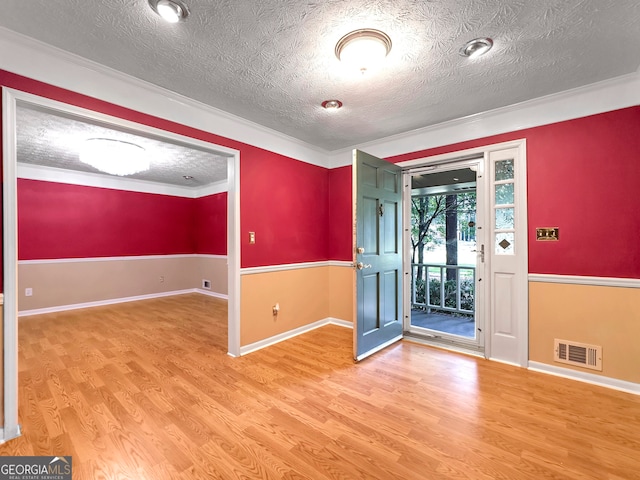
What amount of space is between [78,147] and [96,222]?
2001 mm

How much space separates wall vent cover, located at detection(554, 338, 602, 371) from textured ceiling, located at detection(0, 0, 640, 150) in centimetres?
230

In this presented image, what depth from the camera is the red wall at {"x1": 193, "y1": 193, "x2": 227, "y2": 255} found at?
6172mm

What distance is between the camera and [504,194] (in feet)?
9.46

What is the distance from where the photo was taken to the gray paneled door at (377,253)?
9.51 feet

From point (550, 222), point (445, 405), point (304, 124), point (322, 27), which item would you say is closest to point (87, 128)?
point (304, 124)

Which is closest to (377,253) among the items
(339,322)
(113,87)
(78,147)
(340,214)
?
(340,214)

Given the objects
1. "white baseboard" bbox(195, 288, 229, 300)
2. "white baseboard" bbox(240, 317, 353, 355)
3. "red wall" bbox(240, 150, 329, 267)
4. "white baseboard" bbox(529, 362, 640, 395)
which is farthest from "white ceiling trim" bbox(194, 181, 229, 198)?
"white baseboard" bbox(529, 362, 640, 395)

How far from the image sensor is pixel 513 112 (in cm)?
281

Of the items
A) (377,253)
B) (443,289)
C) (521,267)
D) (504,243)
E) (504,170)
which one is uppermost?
(504,170)

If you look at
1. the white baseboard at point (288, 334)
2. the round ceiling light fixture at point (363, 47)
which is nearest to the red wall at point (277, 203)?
the white baseboard at point (288, 334)

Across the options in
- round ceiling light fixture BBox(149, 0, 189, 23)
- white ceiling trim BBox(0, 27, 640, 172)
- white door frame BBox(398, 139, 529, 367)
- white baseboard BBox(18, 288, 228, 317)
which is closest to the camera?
round ceiling light fixture BBox(149, 0, 189, 23)

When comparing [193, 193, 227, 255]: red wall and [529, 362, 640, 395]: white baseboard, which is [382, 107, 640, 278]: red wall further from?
[193, 193, 227, 255]: red wall

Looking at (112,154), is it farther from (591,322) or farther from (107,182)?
(591,322)

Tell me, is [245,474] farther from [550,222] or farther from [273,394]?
[550,222]
